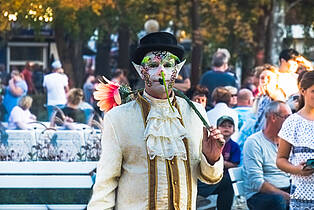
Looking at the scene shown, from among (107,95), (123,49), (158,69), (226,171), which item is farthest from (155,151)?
(123,49)

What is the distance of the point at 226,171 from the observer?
374 inches

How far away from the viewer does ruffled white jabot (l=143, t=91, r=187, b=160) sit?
17.3ft

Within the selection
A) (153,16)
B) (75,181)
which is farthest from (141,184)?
(153,16)

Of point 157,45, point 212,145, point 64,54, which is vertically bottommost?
point 64,54

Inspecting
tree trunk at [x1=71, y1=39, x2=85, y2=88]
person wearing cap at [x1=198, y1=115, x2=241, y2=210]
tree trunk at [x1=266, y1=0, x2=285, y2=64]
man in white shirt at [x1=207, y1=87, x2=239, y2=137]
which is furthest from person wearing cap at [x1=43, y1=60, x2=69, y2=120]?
tree trunk at [x1=71, y1=39, x2=85, y2=88]

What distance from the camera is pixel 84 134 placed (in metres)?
10.1

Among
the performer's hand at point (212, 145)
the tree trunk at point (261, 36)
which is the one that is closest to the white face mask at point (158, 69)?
the performer's hand at point (212, 145)

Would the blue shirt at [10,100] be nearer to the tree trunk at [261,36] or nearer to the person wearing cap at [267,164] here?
the person wearing cap at [267,164]

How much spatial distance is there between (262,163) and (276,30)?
573 inches

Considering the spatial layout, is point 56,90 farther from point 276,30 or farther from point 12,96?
point 276,30

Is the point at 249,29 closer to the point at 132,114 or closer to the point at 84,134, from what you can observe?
the point at 84,134

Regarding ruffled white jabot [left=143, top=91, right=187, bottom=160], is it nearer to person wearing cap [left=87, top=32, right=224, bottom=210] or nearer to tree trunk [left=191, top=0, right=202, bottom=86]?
person wearing cap [left=87, top=32, right=224, bottom=210]

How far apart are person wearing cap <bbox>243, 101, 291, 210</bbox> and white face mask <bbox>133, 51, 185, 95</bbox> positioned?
10.3ft

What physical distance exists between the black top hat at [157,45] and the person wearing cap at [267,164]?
3.05m
